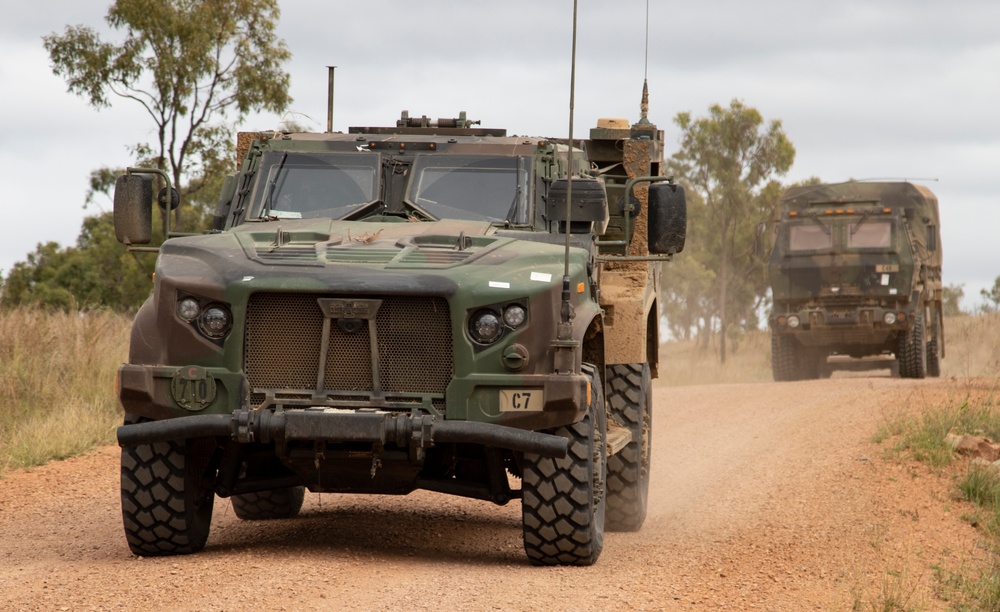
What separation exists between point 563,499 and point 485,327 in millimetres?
946

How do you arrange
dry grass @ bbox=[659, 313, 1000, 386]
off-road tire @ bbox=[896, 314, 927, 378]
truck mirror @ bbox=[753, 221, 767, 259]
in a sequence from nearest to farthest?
off-road tire @ bbox=[896, 314, 927, 378] → truck mirror @ bbox=[753, 221, 767, 259] → dry grass @ bbox=[659, 313, 1000, 386]

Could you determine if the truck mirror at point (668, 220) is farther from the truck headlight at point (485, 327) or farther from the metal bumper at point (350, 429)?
the metal bumper at point (350, 429)

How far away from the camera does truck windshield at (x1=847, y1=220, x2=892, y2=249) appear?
70.4 ft

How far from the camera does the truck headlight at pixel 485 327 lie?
22.1 ft

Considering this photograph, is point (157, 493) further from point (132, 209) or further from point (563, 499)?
point (563, 499)

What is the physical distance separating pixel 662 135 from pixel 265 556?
522 centimetres

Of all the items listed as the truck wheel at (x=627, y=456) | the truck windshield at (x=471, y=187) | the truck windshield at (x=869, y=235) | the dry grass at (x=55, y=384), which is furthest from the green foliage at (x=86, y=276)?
the truck windshield at (x=471, y=187)

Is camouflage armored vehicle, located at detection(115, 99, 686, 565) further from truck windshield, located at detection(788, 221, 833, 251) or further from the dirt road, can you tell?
truck windshield, located at detection(788, 221, 833, 251)

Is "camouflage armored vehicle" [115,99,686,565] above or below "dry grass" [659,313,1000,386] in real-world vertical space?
above

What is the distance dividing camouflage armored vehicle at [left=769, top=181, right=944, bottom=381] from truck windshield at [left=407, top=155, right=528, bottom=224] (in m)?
14.1

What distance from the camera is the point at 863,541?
328 inches

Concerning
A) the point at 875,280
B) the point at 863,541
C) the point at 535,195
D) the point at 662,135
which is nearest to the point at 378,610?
the point at 535,195

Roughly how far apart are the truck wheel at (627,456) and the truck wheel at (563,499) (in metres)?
2.12

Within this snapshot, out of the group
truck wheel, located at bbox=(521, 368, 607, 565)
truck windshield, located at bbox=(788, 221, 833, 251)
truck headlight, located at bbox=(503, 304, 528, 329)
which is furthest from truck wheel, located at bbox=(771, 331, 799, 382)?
truck headlight, located at bbox=(503, 304, 528, 329)
